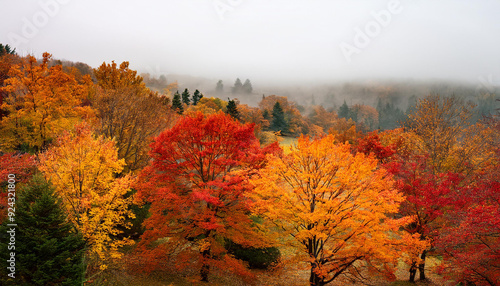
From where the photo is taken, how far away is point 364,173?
12984 mm

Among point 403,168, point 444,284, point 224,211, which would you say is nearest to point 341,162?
point 224,211

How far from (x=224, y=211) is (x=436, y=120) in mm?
21826

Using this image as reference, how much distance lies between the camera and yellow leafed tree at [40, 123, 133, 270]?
13.4 m

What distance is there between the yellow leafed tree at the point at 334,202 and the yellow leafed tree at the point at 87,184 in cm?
796

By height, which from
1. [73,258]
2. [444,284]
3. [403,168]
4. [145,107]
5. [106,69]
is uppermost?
[106,69]

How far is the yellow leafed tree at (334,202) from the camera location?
12008 mm

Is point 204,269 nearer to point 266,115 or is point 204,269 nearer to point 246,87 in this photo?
point 266,115

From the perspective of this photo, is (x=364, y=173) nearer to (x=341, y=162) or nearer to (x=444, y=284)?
(x=341, y=162)

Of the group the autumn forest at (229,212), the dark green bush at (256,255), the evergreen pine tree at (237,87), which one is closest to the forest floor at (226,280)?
the autumn forest at (229,212)

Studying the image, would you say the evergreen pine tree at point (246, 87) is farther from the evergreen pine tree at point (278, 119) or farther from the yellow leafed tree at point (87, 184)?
the yellow leafed tree at point (87, 184)

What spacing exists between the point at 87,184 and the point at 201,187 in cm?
615

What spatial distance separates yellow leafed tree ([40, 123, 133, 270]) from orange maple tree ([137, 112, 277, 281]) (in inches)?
65.4

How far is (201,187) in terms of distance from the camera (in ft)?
48.2

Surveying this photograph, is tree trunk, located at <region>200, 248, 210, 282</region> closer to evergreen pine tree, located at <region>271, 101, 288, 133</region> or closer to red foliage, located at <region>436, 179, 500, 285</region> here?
red foliage, located at <region>436, 179, 500, 285</region>
